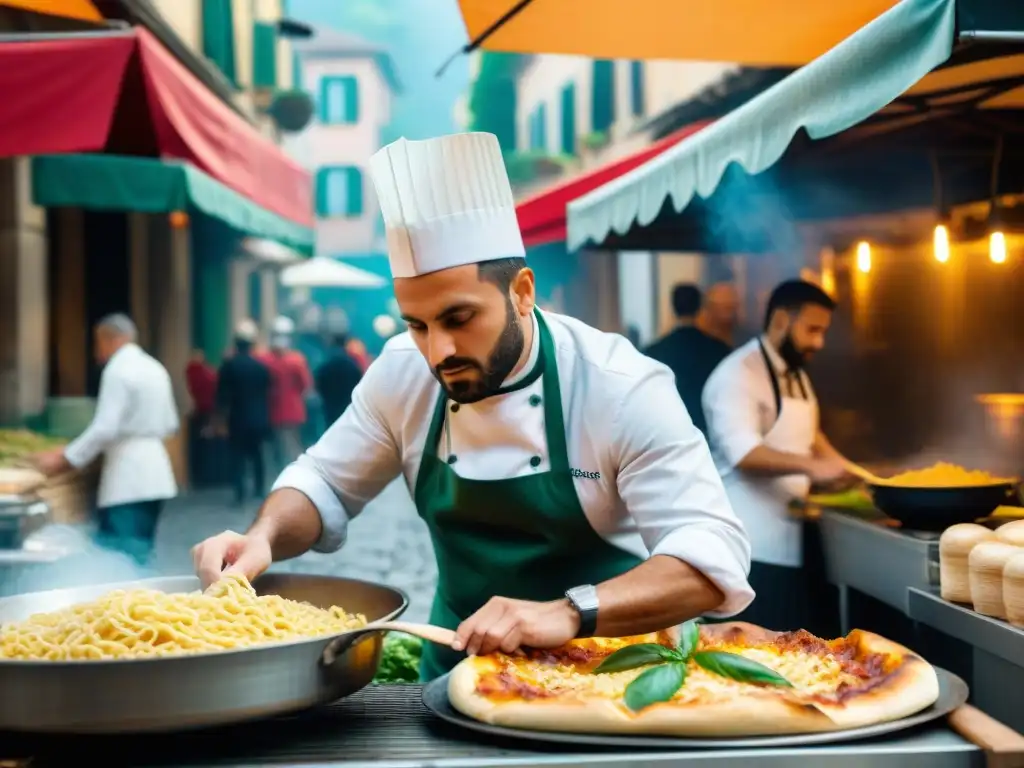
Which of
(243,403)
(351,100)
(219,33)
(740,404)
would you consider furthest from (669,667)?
(351,100)

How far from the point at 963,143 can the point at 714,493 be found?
3.88 metres

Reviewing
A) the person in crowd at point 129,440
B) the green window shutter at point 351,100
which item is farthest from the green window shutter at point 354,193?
the person in crowd at point 129,440

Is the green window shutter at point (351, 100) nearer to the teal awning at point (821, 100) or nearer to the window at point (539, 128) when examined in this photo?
the window at point (539, 128)

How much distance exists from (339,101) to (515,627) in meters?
45.0

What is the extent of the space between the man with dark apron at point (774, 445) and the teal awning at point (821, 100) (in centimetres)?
79

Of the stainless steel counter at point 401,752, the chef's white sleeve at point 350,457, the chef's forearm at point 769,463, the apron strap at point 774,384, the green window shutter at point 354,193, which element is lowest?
the stainless steel counter at point 401,752

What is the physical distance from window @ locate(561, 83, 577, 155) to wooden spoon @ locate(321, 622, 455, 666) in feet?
75.4

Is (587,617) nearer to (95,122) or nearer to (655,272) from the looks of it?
(95,122)

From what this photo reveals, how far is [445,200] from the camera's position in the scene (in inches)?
91.1

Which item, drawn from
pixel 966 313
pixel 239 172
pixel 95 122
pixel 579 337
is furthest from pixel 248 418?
pixel 579 337

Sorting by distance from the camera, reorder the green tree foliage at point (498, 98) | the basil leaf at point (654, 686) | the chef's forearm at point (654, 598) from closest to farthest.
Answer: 1. the basil leaf at point (654, 686)
2. the chef's forearm at point (654, 598)
3. the green tree foliage at point (498, 98)

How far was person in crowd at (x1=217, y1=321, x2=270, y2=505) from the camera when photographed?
1214 centimetres

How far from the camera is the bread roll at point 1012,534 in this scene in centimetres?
300

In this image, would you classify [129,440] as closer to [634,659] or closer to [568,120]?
[634,659]
